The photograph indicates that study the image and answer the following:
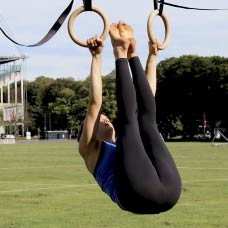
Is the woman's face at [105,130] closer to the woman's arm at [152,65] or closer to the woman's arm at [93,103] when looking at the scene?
the woman's arm at [93,103]

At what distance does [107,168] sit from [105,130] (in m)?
0.39

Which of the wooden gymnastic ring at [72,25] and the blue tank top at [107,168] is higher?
the wooden gymnastic ring at [72,25]

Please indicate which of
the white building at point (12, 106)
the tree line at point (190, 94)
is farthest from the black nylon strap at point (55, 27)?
the white building at point (12, 106)

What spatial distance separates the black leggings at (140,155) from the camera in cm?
514

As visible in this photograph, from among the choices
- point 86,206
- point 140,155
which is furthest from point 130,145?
point 86,206

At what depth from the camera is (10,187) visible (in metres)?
17.8

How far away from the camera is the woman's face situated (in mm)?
5645

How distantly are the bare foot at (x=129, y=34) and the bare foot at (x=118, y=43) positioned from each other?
35 mm

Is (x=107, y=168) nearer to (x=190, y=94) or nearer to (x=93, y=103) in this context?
(x=93, y=103)

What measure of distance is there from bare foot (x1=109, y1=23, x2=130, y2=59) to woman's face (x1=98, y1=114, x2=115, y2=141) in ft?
1.94

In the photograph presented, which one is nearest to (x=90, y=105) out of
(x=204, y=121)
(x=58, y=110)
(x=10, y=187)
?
(x=10, y=187)

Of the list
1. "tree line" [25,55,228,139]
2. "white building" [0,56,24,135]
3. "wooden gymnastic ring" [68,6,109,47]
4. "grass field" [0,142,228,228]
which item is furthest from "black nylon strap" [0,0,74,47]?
"white building" [0,56,24,135]

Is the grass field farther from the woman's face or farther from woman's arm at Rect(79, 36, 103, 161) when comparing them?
woman's arm at Rect(79, 36, 103, 161)

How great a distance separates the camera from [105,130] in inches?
224
